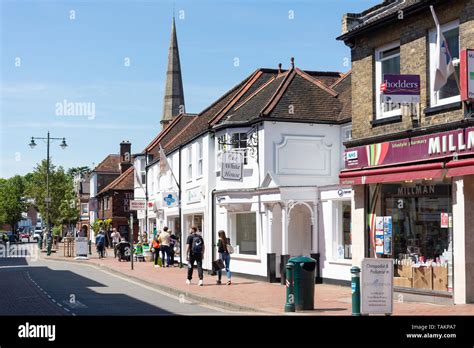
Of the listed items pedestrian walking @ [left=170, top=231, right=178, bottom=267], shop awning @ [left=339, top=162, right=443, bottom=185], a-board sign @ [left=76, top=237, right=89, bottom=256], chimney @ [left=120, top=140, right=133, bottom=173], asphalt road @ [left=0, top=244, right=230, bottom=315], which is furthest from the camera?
chimney @ [left=120, top=140, right=133, bottom=173]

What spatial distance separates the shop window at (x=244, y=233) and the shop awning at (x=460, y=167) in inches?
461

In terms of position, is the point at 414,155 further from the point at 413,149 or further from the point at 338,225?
the point at 338,225

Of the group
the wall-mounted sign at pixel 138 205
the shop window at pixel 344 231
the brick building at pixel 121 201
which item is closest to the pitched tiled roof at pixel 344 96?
the shop window at pixel 344 231

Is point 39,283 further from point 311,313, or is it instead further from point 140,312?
point 311,313

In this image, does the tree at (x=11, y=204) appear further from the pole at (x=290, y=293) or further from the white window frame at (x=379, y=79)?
the pole at (x=290, y=293)

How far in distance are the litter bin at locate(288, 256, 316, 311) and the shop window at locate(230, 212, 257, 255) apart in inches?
420

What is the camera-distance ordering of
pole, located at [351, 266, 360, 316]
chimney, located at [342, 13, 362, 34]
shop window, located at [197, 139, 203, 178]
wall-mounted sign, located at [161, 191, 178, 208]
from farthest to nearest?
wall-mounted sign, located at [161, 191, 178, 208], shop window, located at [197, 139, 203, 178], chimney, located at [342, 13, 362, 34], pole, located at [351, 266, 360, 316]

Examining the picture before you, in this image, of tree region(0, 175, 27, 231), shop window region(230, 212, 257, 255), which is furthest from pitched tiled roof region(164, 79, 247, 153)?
tree region(0, 175, 27, 231)

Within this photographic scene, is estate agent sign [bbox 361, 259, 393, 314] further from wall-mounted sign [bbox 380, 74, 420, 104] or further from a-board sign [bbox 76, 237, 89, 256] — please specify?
a-board sign [bbox 76, 237, 89, 256]

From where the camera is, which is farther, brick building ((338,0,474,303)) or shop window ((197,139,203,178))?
shop window ((197,139,203,178))

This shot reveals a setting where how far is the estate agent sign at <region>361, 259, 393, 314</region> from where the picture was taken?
13.8 metres

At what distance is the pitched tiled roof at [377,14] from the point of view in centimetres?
1795

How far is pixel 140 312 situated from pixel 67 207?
47.6m
